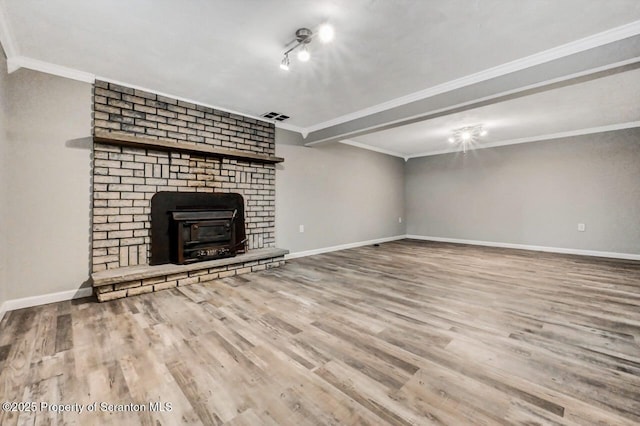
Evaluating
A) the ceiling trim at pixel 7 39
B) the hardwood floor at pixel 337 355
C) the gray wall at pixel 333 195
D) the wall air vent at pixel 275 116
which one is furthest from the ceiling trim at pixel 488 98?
the ceiling trim at pixel 7 39

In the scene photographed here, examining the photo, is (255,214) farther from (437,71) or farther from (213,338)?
(437,71)

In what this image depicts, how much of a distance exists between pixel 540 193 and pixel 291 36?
5878 mm

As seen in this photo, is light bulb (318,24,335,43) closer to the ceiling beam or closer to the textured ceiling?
the textured ceiling

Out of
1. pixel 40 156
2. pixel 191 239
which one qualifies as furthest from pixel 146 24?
pixel 191 239

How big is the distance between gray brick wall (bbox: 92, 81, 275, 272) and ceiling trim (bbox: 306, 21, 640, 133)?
224 cm

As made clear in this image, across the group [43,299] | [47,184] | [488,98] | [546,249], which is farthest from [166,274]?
[546,249]

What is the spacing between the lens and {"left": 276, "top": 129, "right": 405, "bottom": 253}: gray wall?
185 inches

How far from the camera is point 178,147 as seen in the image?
3.28 metres

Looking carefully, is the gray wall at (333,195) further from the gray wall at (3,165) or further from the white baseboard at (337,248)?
Result: the gray wall at (3,165)

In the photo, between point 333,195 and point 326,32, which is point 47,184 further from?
point 333,195

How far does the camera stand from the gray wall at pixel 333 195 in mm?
4707

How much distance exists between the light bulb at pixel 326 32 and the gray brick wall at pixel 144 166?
228 cm

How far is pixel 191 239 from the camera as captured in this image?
11.0 ft

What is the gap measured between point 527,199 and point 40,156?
774 cm
